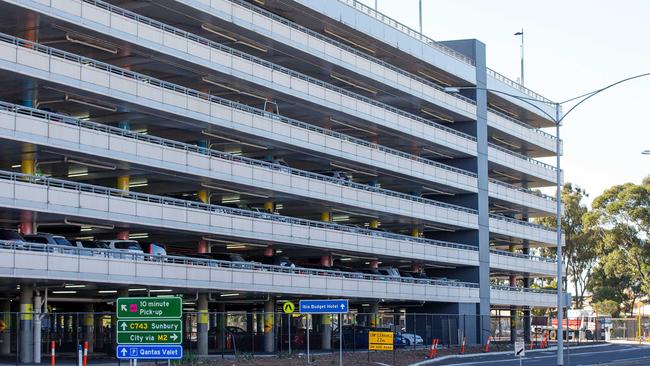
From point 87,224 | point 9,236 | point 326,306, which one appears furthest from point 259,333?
point 326,306

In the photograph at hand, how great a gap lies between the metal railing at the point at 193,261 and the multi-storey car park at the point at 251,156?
0.12 meters

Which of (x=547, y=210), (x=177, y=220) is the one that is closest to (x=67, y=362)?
(x=177, y=220)

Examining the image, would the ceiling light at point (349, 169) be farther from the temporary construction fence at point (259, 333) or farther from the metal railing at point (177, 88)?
the temporary construction fence at point (259, 333)

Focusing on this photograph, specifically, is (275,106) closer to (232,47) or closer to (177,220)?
(232,47)

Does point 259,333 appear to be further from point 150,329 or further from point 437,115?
point 150,329

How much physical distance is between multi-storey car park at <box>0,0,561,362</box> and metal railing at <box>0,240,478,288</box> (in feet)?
0.38

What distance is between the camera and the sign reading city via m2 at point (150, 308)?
22766 mm

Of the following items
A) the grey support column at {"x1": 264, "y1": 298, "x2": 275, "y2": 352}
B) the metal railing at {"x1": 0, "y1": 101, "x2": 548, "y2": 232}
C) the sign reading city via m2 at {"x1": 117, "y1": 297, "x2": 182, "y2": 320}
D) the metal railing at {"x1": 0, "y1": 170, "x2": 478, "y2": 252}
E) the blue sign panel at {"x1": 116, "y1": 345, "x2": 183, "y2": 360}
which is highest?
the metal railing at {"x1": 0, "y1": 101, "x2": 548, "y2": 232}

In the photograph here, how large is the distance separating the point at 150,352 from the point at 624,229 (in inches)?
4248

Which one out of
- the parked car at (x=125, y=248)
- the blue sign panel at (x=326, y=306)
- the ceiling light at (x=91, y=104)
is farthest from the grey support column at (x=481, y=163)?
the blue sign panel at (x=326, y=306)

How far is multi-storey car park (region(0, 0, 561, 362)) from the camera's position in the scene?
156 feet

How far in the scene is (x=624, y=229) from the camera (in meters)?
125

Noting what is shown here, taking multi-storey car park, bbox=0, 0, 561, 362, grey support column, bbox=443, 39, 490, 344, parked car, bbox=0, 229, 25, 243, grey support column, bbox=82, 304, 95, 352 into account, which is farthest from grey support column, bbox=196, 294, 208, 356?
grey support column, bbox=443, 39, 490, 344

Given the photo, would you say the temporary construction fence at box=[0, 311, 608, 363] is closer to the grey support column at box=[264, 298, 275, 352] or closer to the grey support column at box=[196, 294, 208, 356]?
the grey support column at box=[264, 298, 275, 352]
